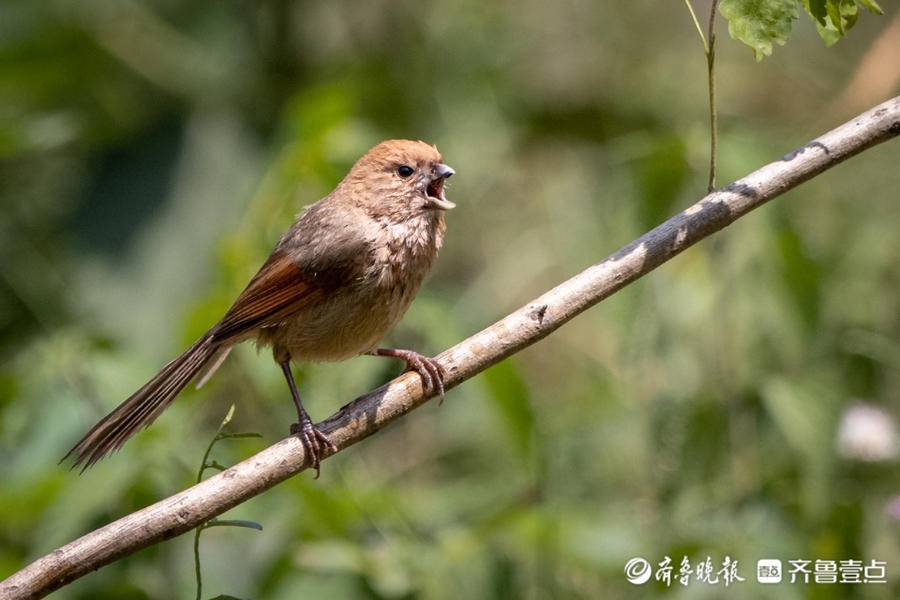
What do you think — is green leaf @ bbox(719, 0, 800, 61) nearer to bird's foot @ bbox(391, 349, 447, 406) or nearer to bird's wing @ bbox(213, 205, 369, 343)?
bird's foot @ bbox(391, 349, 447, 406)

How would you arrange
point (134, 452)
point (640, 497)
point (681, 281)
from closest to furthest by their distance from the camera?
point (134, 452) < point (681, 281) < point (640, 497)

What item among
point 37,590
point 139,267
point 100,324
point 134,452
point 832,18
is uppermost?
point 139,267

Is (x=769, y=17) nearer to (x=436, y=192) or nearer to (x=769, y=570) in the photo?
(x=436, y=192)

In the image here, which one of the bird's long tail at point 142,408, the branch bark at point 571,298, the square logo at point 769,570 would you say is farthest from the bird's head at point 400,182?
the square logo at point 769,570

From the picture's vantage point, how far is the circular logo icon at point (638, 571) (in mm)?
4164

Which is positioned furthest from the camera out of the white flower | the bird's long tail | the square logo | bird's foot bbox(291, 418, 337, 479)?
the white flower

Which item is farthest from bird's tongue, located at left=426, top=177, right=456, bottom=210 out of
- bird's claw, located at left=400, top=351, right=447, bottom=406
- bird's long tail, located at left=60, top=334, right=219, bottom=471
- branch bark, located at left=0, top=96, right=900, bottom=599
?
branch bark, located at left=0, top=96, right=900, bottom=599

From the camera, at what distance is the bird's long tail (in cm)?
346

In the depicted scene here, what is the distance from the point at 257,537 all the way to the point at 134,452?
1.03m

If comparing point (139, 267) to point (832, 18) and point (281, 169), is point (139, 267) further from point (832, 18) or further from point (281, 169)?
point (832, 18)

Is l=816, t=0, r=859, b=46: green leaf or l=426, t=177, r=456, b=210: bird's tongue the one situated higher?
l=426, t=177, r=456, b=210: bird's tongue

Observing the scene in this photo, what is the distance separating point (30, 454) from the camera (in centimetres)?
451

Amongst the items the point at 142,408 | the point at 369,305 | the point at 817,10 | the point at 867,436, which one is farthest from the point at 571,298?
the point at 867,436

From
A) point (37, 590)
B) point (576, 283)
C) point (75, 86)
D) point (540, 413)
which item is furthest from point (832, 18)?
point (75, 86)
